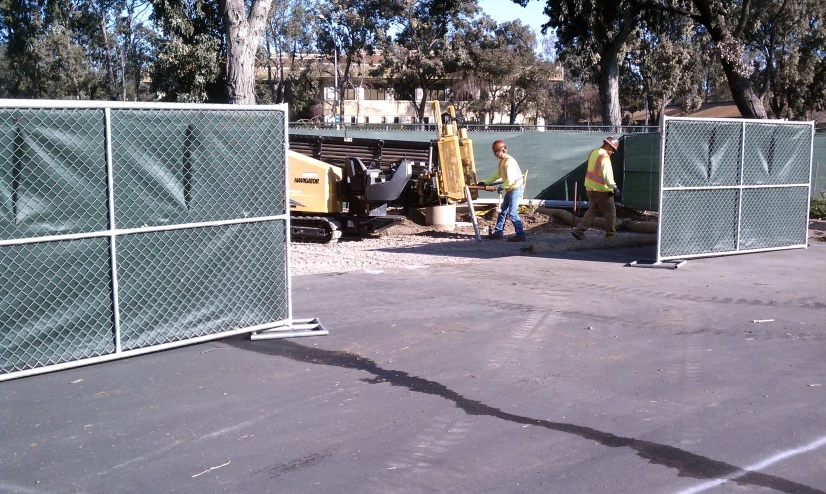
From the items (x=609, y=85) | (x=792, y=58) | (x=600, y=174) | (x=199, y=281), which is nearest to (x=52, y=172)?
(x=199, y=281)

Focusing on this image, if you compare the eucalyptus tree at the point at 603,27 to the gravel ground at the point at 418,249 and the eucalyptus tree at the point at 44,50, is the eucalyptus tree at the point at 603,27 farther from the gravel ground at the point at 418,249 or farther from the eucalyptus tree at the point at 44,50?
the eucalyptus tree at the point at 44,50

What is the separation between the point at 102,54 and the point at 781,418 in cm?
4835

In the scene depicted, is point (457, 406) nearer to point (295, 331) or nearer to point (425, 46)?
point (295, 331)

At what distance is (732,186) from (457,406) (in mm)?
8094

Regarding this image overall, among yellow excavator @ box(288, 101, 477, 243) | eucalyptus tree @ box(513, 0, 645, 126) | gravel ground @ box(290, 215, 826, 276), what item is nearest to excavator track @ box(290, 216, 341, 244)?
yellow excavator @ box(288, 101, 477, 243)

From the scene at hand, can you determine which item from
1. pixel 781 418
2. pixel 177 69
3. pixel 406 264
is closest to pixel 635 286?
pixel 406 264

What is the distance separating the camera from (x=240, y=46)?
51.1 ft

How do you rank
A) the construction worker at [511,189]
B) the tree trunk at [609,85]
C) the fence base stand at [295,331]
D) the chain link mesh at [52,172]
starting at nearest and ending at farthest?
the chain link mesh at [52,172], the fence base stand at [295,331], the construction worker at [511,189], the tree trunk at [609,85]

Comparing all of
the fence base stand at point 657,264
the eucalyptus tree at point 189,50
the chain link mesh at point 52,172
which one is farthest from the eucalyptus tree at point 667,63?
the chain link mesh at point 52,172

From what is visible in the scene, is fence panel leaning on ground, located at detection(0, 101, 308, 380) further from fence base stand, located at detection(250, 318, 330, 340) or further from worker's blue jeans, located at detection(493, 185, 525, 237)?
worker's blue jeans, located at detection(493, 185, 525, 237)

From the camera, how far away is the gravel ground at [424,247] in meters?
12.1

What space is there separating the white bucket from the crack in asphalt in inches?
370

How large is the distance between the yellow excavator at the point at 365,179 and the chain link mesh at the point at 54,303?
7438 mm

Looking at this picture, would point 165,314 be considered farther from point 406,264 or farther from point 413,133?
point 413,133
